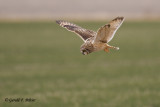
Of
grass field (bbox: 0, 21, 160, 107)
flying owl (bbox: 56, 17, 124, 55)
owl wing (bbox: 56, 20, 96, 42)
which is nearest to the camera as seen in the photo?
flying owl (bbox: 56, 17, 124, 55)

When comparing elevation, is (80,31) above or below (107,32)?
above

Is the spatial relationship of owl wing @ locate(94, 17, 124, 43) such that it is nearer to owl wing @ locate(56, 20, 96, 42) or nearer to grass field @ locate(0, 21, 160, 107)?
owl wing @ locate(56, 20, 96, 42)

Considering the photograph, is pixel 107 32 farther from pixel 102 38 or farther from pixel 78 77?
pixel 78 77

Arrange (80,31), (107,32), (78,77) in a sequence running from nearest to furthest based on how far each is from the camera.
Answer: (107,32) < (80,31) < (78,77)

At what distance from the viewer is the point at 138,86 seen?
16.8 metres

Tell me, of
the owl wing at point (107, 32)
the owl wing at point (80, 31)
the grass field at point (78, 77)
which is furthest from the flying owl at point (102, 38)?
the grass field at point (78, 77)

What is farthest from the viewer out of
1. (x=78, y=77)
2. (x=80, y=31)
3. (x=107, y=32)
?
(x=78, y=77)

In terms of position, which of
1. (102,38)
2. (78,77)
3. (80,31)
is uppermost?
(78,77)

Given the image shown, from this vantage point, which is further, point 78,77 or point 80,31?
point 78,77

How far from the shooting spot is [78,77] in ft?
69.7

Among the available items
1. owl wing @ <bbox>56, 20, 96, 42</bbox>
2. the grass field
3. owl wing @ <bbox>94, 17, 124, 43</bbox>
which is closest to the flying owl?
owl wing @ <bbox>94, 17, 124, 43</bbox>

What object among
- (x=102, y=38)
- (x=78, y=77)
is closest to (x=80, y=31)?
(x=102, y=38)

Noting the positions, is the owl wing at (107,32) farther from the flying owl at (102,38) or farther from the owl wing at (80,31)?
the owl wing at (80,31)

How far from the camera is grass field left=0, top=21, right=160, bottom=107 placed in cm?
1375
